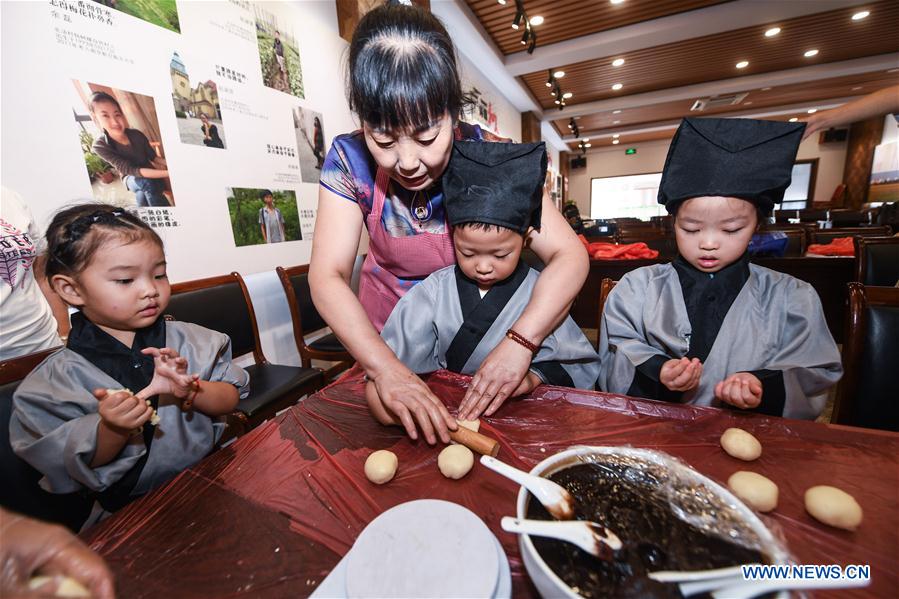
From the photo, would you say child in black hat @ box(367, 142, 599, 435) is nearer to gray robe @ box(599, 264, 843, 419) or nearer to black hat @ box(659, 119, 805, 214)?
gray robe @ box(599, 264, 843, 419)

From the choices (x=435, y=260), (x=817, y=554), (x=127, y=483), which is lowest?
(x=127, y=483)

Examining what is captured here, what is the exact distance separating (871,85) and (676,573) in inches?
531

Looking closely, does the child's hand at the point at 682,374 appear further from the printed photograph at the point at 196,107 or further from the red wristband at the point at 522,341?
the printed photograph at the point at 196,107

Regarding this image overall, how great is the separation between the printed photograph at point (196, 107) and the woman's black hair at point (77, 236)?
1.55 m

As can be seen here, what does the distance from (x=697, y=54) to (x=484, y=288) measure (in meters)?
7.95

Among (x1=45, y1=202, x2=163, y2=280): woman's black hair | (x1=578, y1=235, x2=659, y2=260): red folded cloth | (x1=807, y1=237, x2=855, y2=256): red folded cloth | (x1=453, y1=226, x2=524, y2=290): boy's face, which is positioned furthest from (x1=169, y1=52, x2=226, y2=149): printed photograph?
(x1=807, y1=237, x2=855, y2=256): red folded cloth

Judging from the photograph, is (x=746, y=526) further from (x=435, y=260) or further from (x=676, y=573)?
(x=435, y=260)

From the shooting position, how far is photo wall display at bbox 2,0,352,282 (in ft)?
5.54

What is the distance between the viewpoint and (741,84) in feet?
25.8

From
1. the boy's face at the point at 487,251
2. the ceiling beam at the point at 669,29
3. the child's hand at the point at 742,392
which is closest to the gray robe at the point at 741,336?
the child's hand at the point at 742,392

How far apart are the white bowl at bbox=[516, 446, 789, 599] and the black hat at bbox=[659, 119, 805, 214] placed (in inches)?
34.3

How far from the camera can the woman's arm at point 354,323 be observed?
0.81 metres

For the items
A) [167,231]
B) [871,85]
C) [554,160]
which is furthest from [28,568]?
[554,160]

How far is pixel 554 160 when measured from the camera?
44.7 ft
